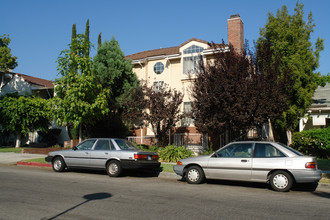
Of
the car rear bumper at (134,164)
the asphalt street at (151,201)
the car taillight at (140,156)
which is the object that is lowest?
the asphalt street at (151,201)

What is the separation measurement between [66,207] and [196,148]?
12843 mm

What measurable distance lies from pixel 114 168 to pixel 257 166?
5.31 m

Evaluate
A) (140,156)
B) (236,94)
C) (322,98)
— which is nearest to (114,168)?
(140,156)

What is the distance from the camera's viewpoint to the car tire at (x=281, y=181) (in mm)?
8312

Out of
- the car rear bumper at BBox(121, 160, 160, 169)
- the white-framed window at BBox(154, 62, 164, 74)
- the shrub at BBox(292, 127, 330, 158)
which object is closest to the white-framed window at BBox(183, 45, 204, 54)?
the white-framed window at BBox(154, 62, 164, 74)

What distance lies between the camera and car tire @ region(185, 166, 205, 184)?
31.2ft

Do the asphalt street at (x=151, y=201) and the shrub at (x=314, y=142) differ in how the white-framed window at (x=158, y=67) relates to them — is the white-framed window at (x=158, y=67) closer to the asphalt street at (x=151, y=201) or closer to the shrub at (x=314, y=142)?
the shrub at (x=314, y=142)

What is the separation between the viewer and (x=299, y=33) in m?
16.8

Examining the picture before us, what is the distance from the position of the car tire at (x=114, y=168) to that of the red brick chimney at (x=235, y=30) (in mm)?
13466

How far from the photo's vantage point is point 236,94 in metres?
13.1

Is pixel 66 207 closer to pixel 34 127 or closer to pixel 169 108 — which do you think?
pixel 169 108

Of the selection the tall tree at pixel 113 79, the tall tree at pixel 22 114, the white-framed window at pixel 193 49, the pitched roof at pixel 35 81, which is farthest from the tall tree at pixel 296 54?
the pitched roof at pixel 35 81

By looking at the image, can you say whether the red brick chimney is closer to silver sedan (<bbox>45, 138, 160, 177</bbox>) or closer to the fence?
the fence

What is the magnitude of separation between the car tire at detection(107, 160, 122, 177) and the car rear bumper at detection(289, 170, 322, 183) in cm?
610
